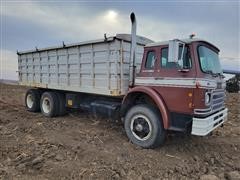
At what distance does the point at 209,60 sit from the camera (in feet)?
17.6

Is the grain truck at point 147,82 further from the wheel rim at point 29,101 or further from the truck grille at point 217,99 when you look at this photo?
the wheel rim at point 29,101

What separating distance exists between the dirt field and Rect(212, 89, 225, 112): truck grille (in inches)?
41.0

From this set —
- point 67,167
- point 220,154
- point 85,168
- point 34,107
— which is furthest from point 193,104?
→ point 34,107

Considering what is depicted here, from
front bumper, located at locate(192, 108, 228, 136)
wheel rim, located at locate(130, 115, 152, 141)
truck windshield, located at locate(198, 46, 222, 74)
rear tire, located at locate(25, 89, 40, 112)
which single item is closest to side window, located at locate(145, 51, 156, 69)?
truck windshield, located at locate(198, 46, 222, 74)

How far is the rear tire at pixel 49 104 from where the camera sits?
8.52 meters

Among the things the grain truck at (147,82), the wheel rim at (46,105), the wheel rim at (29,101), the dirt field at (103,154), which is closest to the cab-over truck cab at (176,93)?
the grain truck at (147,82)

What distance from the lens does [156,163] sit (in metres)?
4.63

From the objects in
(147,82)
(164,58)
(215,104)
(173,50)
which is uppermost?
(173,50)

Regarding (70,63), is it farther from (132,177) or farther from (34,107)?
(132,177)

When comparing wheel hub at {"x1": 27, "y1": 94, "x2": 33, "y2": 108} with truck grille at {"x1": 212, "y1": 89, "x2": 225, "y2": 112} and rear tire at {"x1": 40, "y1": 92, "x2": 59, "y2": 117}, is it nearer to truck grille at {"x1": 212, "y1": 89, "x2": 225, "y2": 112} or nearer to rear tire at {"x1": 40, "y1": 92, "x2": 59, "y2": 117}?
rear tire at {"x1": 40, "y1": 92, "x2": 59, "y2": 117}

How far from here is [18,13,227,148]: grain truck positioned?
4.79 m

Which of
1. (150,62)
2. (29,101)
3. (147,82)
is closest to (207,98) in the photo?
(147,82)

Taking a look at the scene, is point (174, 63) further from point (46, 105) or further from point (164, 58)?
point (46, 105)

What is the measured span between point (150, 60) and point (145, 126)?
1580mm
